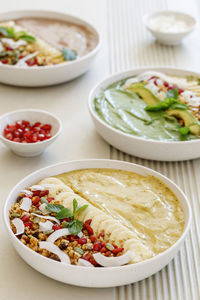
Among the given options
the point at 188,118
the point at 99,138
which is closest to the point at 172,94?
the point at 188,118

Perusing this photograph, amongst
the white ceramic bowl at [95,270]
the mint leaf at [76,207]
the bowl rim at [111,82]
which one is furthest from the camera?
the bowl rim at [111,82]

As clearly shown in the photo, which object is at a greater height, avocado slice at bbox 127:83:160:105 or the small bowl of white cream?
avocado slice at bbox 127:83:160:105

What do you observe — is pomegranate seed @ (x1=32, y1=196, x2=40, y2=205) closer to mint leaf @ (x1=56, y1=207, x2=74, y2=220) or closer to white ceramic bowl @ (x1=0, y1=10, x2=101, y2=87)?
mint leaf @ (x1=56, y1=207, x2=74, y2=220)

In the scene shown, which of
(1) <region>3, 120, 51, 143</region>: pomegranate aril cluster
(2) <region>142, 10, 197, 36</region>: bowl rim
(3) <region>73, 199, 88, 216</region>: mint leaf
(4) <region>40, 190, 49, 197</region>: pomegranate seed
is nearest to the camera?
(3) <region>73, 199, 88, 216</region>: mint leaf

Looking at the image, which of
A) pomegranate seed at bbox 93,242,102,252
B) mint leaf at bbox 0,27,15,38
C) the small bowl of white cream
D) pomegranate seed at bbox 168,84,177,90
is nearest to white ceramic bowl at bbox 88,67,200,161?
pomegranate seed at bbox 168,84,177,90

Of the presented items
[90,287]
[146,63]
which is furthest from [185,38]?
[90,287]

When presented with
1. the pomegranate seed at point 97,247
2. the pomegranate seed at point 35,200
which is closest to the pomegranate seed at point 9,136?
the pomegranate seed at point 35,200

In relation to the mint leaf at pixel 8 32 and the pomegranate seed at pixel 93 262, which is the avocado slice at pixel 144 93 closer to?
the mint leaf at pixel 8 32
